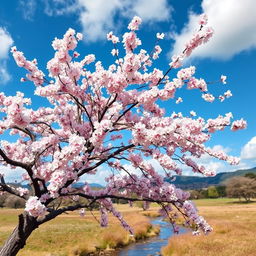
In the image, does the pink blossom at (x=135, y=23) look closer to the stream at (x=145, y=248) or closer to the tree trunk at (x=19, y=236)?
the tree trunk at (x=19, y=236)

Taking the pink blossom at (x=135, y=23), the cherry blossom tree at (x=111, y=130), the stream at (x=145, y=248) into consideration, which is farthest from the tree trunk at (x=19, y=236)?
the stream at (x=145, y=248)

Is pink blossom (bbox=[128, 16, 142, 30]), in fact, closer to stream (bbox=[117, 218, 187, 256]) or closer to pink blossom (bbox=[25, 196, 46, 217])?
pink blossom (bbox=[25, 196, 46, 217])

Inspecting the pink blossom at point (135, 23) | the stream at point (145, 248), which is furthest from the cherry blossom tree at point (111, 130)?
the stream at point (145, 248)

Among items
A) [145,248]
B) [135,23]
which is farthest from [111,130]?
[145,248]

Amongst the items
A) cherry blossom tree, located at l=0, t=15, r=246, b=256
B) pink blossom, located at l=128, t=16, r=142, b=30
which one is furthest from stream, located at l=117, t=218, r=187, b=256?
pink blossom, located at l=128, t=16, r=142, b=30

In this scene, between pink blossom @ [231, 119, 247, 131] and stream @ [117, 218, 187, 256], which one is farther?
stream @ [117, 218, 187, 256]

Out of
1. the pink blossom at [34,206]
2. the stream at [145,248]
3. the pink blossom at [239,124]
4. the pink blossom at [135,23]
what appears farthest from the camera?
the stream at [145,248]

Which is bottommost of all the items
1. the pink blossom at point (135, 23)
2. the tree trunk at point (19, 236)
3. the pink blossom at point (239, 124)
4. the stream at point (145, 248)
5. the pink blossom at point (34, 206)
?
the stream at point (145, 248)

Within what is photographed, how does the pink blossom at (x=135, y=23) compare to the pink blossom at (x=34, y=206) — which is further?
the pink blossom at (x=135, y=23)

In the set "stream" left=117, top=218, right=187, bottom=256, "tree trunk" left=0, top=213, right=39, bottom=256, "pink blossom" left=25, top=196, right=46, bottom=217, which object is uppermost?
"pink blossom" left=25, top=196, right=46, bottom=217

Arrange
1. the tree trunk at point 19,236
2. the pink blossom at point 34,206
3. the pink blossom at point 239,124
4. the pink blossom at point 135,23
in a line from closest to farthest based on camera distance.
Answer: the pink blossom at point 34,206, the pink blossom at point 239,124, the pink blossom at point 135,23, the tree trunk at point 19,236

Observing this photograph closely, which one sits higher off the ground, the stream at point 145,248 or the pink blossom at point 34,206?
the pink blossom at point 34,206

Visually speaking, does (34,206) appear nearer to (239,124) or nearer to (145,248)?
(239,124)

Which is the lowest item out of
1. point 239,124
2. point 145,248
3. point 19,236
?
point 145,248
